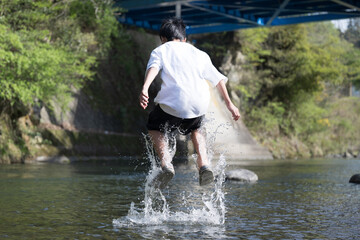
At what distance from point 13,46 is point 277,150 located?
1100 inches

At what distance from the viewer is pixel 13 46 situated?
1961 cm

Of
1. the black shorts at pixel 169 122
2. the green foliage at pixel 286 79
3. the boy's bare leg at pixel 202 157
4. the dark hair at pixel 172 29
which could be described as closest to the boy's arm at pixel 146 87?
the black shorts at pixel 169 122

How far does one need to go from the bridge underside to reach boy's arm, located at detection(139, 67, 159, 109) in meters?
22.5

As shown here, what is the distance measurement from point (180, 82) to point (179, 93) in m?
0.12

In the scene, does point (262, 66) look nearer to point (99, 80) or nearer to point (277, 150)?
point (277, 150)

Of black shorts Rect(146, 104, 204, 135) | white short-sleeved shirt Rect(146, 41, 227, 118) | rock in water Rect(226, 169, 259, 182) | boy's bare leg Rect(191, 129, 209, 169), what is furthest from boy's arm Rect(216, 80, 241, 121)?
rock in water Rect(226, 169, 259, 182)

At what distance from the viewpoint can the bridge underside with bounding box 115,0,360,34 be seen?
29377 mm

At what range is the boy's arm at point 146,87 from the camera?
209 inches

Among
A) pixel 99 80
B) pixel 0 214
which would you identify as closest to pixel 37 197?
pixel 0 214

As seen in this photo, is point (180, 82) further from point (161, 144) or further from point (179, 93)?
point (161, 144)

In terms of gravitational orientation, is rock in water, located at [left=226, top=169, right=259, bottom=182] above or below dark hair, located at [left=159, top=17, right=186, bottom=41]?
below

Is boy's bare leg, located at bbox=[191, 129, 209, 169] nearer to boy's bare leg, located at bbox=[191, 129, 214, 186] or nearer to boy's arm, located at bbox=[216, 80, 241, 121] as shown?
boy's bare leg, located at bbox=[191, 129, 214, 186]

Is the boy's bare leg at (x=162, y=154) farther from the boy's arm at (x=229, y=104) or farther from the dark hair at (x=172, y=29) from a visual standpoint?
the dark hair at (x=172, y=29)

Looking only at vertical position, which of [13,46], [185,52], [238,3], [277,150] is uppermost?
[238,3]
